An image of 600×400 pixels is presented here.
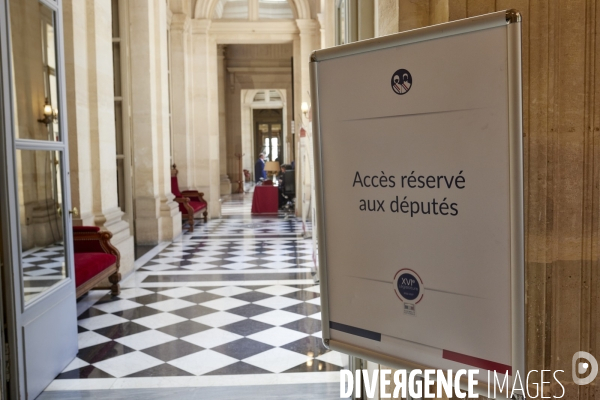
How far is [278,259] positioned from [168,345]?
13.6 ft

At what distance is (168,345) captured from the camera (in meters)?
4.79

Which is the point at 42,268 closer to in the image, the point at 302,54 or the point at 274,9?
the point at 302,54

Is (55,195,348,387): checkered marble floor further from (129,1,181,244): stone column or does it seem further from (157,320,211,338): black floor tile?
(129,1,181,244): stone column

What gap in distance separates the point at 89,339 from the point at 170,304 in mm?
1264

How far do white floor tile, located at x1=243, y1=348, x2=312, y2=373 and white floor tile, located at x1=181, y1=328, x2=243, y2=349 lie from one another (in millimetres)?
462

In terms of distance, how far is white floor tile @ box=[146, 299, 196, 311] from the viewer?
6016 millimetres

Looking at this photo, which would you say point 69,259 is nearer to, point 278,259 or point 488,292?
point 488,292

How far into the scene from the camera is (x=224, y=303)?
20.2ft

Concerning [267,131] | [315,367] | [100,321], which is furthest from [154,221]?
[267,131]

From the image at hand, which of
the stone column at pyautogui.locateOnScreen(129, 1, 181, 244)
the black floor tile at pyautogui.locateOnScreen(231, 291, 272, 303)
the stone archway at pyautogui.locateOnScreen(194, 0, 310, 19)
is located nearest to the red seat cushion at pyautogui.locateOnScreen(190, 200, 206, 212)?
→ the stone column at pyautogui.locateOnScreen(129, 1, 181, 244)

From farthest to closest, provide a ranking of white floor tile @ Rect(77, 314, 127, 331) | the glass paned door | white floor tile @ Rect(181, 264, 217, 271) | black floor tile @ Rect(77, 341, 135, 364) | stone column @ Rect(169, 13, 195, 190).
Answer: stone column @ Rect(169, 13, 195, 190)
white floor tile @ Rect(181, 264, 217, 271)
white floor tile @ Rect(77, 314, 127, 331)
black floor tile @ Rect(77, 341, 135, 364)
the glass paned door

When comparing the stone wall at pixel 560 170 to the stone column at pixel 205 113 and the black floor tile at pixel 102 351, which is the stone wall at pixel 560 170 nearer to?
the black floor tile at pixel 102 351

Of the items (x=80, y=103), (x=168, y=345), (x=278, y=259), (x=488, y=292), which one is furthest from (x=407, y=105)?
(x=278, y=259)

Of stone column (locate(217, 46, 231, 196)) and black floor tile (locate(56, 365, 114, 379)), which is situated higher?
stone column (locate(217, 46, 231, 196))
